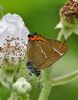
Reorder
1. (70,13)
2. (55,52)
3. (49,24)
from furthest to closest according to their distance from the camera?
(49,24) < (70,13) < (55,52)

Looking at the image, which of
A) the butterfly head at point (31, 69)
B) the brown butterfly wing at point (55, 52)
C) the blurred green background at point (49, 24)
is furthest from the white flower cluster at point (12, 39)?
the blurred green background at point (49, 24)

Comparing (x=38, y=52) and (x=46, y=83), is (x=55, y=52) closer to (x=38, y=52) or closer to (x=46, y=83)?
(x=38, y=52)

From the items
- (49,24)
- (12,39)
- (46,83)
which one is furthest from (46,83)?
(49,24)

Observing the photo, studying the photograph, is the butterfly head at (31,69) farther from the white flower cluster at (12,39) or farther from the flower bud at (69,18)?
the flower bud at (69,18)

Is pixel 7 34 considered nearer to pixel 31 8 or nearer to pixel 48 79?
pixel 48 79

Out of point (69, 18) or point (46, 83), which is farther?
point (69, 18)

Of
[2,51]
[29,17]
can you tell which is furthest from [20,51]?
[29,17]

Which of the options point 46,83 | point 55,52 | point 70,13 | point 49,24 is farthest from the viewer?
point 49,24
